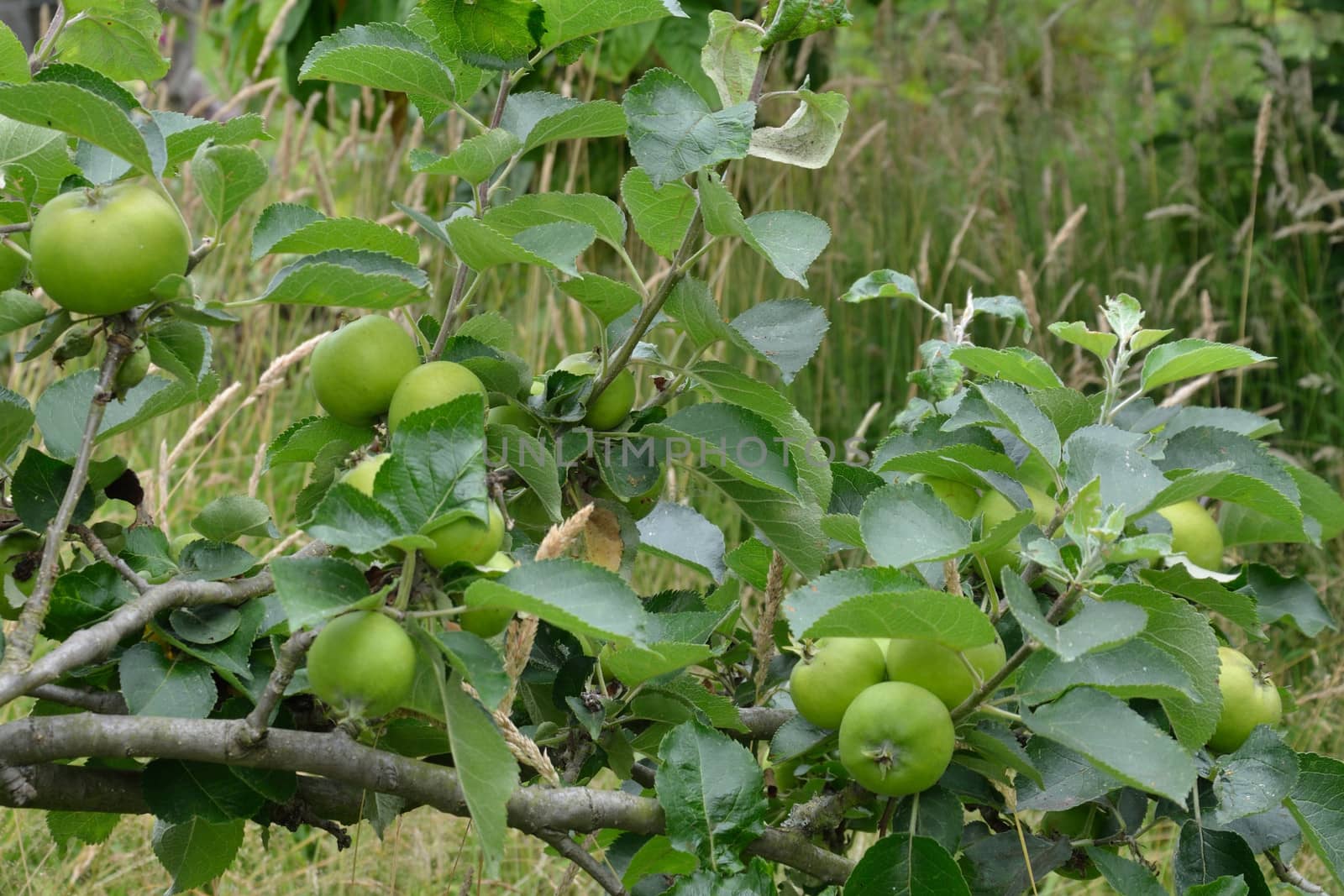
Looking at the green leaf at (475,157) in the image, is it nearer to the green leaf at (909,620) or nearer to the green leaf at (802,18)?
the green leaf at (802,18)

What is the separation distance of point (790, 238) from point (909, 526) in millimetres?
198

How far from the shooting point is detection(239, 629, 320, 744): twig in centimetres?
67

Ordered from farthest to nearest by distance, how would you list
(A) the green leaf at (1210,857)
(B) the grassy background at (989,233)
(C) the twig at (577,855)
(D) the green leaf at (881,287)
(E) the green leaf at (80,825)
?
(B) the grassy background at (989,233) < (D) the green leaf at (881,287) < (E) the green leaf at (80,825) < (A) the green leaf at (1210,857) < (C) the twig at (577,855)

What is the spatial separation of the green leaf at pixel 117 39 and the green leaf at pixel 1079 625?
29.8 inches

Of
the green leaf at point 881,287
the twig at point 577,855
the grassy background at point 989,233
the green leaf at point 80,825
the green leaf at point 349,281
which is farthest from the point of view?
the grassy background at point 989,233

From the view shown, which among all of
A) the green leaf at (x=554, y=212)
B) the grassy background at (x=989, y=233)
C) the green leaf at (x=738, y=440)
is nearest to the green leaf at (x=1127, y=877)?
the green leaf at (x=738, y=440)

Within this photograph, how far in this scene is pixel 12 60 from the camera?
87 centimetres

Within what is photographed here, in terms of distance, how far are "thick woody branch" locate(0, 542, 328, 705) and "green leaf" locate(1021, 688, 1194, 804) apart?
489mm

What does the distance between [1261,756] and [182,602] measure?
30.5 inches

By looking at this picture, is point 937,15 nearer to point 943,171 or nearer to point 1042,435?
point 943,171

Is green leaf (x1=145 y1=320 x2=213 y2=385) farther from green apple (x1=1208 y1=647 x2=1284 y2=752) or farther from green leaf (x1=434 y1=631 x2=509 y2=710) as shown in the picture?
green apple (x1=1208 y1=647 x2=1284 y2=752)

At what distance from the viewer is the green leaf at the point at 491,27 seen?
0.84 m

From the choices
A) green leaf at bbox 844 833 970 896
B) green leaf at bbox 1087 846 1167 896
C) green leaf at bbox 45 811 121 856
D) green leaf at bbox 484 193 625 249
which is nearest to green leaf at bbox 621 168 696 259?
green leaf at bbox 484 193 625 249

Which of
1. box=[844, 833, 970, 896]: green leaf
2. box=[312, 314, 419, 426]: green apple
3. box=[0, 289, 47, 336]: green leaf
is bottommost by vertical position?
box=[844, 833, 970, 896]: green leaf
